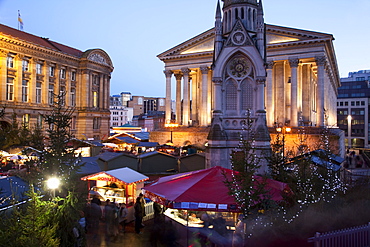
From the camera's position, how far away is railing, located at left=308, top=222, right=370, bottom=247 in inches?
284

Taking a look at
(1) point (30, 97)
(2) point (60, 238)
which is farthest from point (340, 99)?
(2) point (60, 238)

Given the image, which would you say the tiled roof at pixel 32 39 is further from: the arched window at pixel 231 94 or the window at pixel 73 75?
the arched window at pixel 231 94

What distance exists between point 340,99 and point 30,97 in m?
87.9

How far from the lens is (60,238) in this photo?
821 cm

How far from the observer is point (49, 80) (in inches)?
2207

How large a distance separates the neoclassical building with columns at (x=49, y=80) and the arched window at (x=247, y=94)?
95.4 ft

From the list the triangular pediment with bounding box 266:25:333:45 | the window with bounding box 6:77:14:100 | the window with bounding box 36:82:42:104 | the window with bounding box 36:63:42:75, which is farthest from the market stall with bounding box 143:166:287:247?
the window with bounding box 36:63:42:75

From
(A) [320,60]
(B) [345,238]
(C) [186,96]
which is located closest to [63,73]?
(C) [186,96]

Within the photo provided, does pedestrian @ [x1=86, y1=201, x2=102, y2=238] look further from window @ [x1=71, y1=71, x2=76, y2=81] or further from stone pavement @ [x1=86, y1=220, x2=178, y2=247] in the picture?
window @ [x1=71, y1=71, x2=76, y2=81]

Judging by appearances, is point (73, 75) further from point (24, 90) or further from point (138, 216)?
point (138, 216)

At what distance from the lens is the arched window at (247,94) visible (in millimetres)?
14898

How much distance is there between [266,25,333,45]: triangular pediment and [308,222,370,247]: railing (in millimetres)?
37996

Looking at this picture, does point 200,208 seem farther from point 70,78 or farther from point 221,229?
point 70,78

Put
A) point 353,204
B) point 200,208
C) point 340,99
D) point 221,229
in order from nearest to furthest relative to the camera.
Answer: point 353,204, point 200,208, point 221,229, point 340,99
